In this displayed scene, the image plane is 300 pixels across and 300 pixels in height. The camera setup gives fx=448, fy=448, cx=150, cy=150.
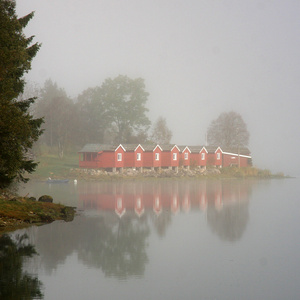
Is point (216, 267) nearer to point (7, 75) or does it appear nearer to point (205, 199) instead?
point (7, 75)

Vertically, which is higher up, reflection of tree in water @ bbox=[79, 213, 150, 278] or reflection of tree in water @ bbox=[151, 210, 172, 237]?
reflection of tree in water @ bbox=[151, 210, 172, 237]

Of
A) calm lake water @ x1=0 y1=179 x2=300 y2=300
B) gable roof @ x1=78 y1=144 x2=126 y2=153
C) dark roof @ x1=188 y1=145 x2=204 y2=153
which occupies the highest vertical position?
dark roof @ x1=188 y1=145 x2=204 y2=153

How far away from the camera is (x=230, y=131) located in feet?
386

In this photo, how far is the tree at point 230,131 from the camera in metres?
117

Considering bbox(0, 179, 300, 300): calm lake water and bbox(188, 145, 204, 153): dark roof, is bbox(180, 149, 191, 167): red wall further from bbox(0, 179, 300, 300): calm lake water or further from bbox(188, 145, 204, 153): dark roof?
bbox(0, 179, 300, 300): calm lake water

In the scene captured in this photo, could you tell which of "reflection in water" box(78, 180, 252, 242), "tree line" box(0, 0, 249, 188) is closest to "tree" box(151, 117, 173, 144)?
"tree line" box(0, 0, 249, 188)

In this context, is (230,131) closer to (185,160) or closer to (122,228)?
(185,160)

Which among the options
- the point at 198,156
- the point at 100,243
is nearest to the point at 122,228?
the point at 100,243

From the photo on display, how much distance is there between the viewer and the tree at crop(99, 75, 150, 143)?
115750 millimetres

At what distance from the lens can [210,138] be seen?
122000mm

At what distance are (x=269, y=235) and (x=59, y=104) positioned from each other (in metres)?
83.1

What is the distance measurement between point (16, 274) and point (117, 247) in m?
7.05

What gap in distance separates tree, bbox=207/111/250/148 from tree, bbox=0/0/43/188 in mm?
94175

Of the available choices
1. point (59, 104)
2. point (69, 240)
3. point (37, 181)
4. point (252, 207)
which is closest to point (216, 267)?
point (69, 240)
